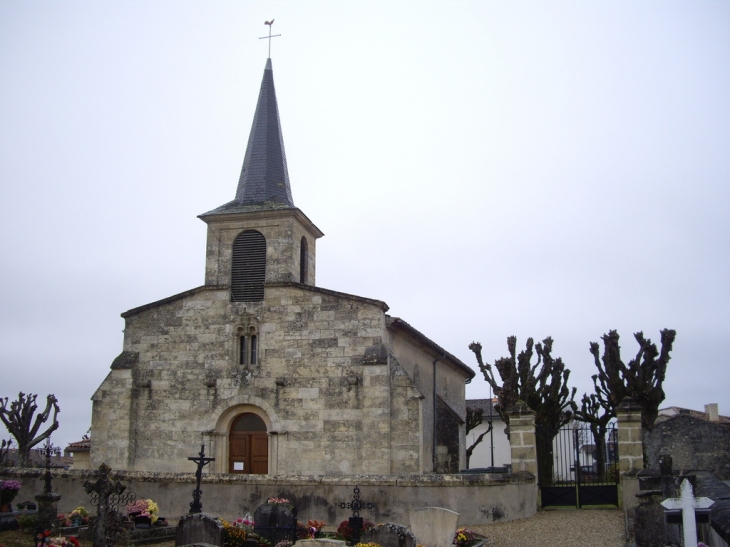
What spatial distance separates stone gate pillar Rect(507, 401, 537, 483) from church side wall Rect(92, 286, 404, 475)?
3929 millimetres

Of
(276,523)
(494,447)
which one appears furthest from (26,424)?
(494,447)

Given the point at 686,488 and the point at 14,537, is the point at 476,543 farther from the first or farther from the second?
the point at 14,537

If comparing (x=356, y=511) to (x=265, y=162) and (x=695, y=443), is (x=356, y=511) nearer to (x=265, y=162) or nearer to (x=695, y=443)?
(x=265, y=162)

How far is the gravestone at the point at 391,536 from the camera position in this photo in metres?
12.1

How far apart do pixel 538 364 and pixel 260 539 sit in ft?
40.2

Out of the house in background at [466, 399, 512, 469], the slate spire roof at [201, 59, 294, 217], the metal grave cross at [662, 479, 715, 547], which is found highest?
the slate spire roof at [201, 59, 294, 217]

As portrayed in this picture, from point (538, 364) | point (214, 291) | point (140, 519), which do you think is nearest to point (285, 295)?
point (214, 291)

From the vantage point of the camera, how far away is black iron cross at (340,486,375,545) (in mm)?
13898

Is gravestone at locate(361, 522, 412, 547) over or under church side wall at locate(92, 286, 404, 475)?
under

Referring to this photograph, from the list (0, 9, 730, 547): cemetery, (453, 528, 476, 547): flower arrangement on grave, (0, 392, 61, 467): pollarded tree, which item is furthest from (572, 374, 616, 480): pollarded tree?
(0, 392, 61, 467): pollarded tree

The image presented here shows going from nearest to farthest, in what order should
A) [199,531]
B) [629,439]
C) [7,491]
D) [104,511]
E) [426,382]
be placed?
[104,511] → [199,531] → [7,491] → [629,439] → [426,382]

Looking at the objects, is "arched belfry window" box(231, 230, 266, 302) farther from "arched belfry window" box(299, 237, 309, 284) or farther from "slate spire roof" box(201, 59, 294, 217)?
"arched belfry window" box(299, 237, 309, 284)

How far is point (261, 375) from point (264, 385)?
0.33 metres

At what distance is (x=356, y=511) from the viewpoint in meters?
14.6
